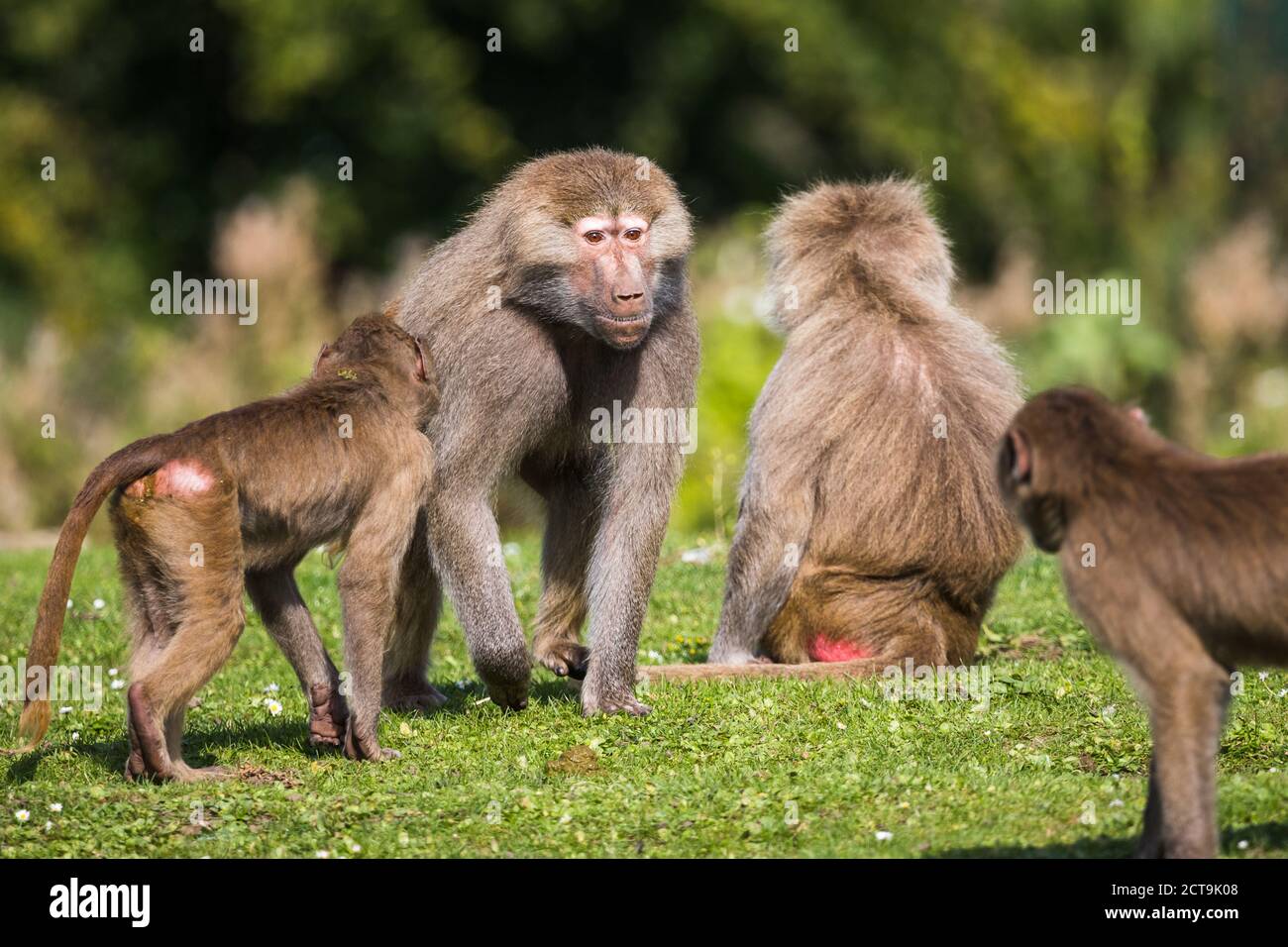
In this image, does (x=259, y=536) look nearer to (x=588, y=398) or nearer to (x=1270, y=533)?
(x=588, y=398)

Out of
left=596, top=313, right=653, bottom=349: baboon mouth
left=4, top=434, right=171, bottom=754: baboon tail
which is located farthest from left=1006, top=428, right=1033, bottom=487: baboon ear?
left=4, top=434, right=171, bottom=754: baboon tail

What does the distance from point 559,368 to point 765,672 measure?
173cm

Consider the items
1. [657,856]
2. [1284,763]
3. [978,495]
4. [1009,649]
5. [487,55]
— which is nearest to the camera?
[657,856]

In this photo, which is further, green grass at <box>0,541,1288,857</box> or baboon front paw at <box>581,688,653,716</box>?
baboon front paw at <box>581,688,653,716</box>

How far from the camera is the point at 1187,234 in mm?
21234

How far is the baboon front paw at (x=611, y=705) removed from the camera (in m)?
7.34

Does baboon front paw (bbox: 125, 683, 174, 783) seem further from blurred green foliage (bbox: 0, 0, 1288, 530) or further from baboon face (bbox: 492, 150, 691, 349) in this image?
blurred green foliage (bbox: 0, 0, 1288, 530)

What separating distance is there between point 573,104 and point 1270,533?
1941 centimetres

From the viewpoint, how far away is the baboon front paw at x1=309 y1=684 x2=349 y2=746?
22.5 feet

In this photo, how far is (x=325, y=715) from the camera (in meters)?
6.88

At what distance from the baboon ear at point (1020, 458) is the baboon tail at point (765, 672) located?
2.75m

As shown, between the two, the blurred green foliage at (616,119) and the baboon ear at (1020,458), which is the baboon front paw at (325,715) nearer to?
the baboon ear at (1020,458)

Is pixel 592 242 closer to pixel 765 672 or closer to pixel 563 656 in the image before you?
pixel 563 656

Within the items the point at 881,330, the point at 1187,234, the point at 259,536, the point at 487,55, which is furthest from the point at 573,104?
the point at 259,536
